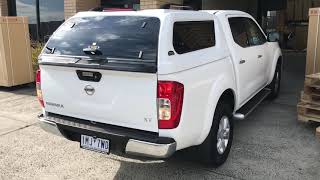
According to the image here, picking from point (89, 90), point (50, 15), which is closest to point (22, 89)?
point (50, 15)

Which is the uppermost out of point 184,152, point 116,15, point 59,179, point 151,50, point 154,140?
point 116,15

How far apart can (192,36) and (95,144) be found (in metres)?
1.49

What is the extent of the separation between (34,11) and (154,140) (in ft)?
34.7

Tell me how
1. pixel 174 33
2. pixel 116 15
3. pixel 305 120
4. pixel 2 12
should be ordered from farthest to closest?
pixel 2 12, pixel 305 120, pixel 116 15, pixel 174 33

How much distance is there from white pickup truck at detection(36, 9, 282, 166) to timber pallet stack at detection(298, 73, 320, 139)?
1.55 m

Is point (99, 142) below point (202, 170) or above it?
above

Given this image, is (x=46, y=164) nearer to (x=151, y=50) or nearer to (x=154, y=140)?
(x=154, y=140)

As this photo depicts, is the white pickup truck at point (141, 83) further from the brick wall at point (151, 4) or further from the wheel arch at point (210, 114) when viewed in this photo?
the brick wall at point (151, 4)

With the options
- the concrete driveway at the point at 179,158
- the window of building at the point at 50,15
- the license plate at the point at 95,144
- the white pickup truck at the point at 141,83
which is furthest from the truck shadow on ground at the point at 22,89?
the license plate at the point at 95,144

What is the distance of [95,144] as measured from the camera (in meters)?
A: 3.90

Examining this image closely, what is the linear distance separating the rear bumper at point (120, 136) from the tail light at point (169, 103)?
0.52 ft

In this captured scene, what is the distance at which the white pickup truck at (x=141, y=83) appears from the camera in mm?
3525

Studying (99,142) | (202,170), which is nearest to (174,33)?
(99,142)

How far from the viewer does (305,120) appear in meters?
5.67
